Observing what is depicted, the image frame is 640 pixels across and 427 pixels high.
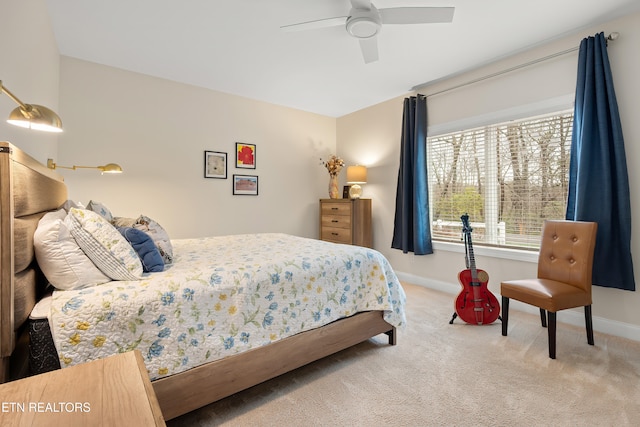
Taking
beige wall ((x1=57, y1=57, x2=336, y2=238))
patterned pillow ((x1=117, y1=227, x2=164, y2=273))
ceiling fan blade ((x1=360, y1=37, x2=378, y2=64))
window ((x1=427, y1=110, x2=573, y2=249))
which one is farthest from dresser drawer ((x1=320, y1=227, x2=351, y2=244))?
patterned pillow ((x1=117, y1=227, x2=164, y2=273))

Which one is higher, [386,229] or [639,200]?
[639,200]

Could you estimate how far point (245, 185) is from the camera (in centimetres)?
424

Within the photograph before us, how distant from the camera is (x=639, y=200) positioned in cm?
241

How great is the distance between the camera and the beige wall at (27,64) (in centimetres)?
155

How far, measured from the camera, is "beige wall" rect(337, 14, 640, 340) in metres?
2.44

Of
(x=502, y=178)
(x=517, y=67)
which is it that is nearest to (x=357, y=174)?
(x=502, y=178)

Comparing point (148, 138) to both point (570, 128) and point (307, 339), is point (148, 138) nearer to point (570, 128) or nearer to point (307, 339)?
point (307, 339)

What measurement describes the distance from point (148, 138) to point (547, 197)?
4330 millimetres

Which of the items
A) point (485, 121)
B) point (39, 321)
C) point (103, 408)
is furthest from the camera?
point (485, 121)

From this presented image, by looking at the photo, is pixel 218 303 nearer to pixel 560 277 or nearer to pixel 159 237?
pixel 159 237

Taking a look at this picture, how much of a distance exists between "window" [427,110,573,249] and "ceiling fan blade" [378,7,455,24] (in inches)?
65.5

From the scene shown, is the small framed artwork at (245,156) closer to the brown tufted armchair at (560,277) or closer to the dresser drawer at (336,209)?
the dresser drawer at (336,209)

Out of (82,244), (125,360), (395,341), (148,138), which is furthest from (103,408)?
(148,138)

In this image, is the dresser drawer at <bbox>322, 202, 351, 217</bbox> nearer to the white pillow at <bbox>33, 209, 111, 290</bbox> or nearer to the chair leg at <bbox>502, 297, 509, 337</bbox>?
the chair leg at <bbox>502, 297, 509, 337</bbox>
